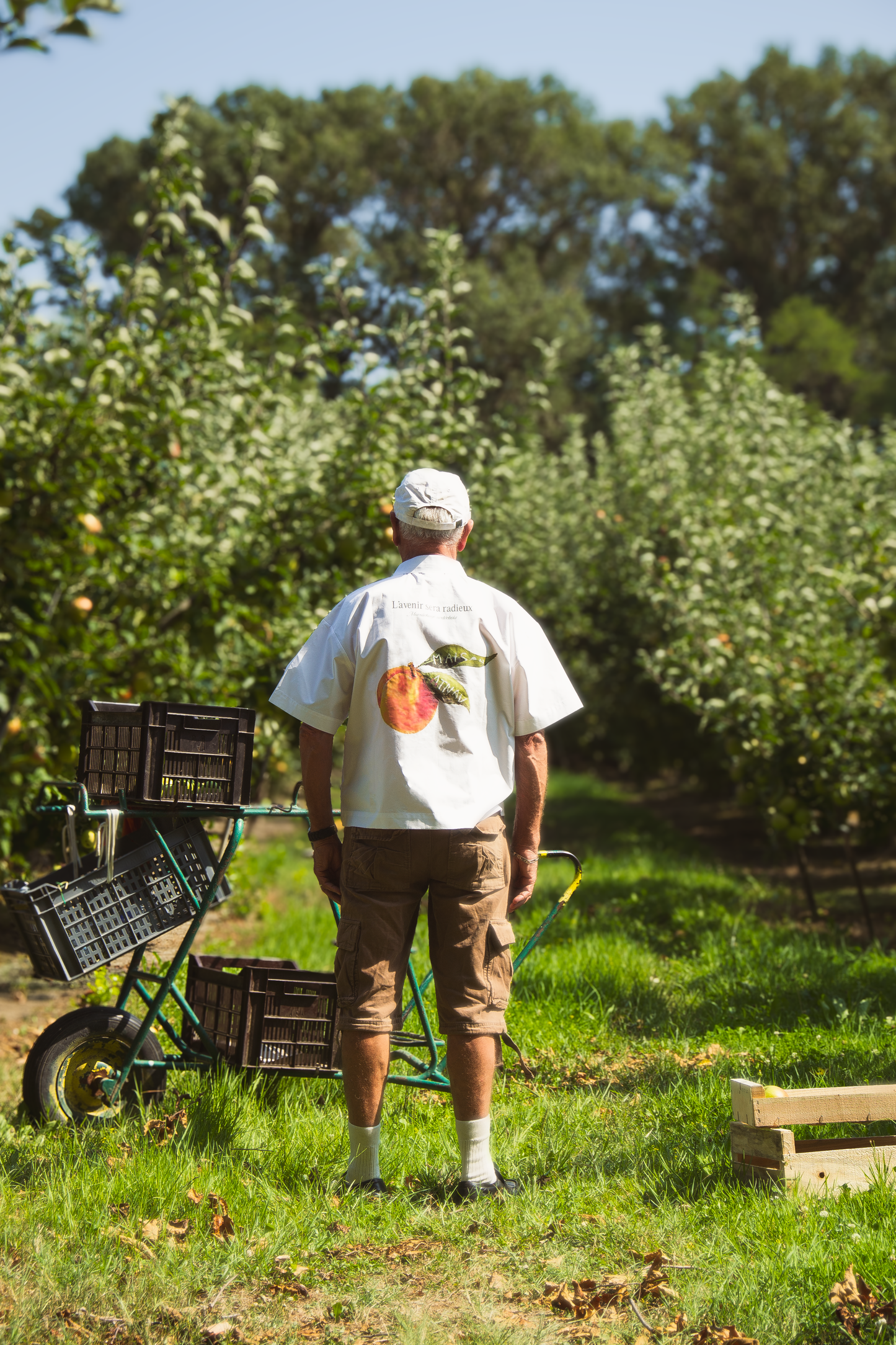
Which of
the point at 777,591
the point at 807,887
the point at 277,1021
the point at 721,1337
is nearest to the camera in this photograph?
the point at 721,1337

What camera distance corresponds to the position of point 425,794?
9.12 feet

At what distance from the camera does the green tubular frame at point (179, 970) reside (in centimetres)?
331

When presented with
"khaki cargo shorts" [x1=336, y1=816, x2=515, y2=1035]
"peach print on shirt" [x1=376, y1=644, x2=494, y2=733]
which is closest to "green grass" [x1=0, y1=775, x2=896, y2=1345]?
"khaki cargo shorts" [x1=336, y1=816, x2=515, y2=1035]

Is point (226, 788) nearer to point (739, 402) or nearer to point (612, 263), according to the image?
point (739, 402)

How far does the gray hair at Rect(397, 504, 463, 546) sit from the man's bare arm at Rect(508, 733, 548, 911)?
58 centimetres

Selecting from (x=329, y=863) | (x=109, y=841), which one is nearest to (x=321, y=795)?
(x=329, y=863)

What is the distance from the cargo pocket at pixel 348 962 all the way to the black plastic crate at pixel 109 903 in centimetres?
74

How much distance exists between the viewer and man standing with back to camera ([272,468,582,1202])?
2836mm

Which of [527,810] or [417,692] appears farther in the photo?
[527,810]

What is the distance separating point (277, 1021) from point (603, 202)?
28721mm

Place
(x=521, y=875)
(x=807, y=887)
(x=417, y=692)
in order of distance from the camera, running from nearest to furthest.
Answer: (x=417, y=692) < (x=521, y=875) < (x=807, y=887)

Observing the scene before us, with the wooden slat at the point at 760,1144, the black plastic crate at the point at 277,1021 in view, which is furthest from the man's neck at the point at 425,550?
the wooden slat at the point at 760,1144

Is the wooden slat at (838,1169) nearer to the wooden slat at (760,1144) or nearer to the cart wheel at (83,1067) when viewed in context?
the wooden slat at (760,1144)

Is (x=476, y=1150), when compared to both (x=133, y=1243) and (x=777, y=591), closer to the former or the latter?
(x=133, y=1243)
